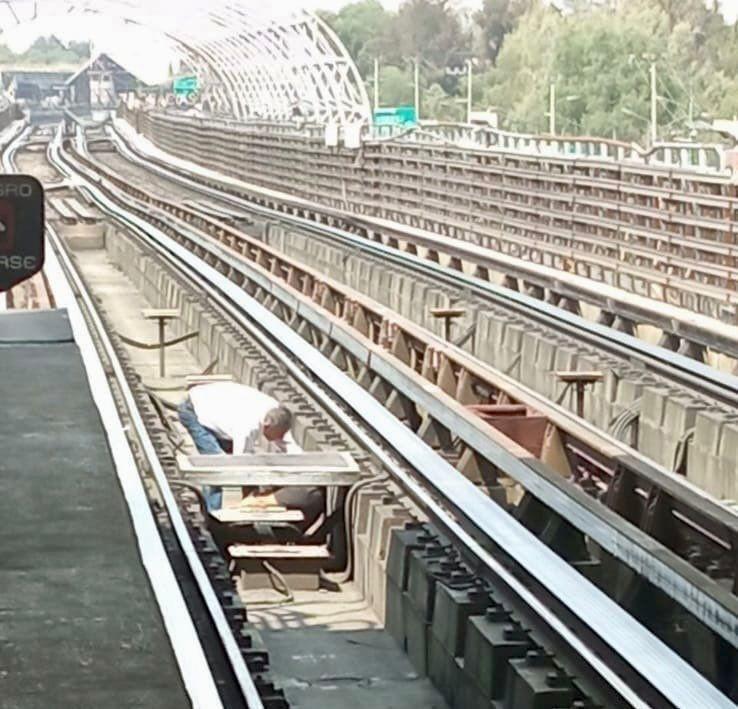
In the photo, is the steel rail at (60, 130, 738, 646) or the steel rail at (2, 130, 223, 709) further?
the steel rail at (60, 130, 738, 646)

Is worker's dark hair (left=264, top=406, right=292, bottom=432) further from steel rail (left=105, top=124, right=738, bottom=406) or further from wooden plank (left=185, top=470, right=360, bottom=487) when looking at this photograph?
steel rail (left=105, top=124, right=738, bottom=406)

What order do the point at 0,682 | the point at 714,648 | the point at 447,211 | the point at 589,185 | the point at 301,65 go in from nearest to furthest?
the point at 0,682 → the point at 714,648 → the point at 589,185 → the point at 447,211 → the point at 301,65

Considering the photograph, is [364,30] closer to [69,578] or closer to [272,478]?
[272,478]

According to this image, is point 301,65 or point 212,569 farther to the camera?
point 301,65

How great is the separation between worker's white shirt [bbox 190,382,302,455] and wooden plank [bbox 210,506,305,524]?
56 centimetres

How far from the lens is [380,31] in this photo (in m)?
122

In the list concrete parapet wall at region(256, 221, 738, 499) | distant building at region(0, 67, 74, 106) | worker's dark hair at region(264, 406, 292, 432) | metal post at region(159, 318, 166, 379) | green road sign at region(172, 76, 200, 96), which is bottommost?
distant building at region(0, 67, 74, 106)

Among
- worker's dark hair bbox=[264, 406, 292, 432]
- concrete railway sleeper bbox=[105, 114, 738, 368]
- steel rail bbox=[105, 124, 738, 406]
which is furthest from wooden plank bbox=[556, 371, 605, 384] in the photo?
worker's dark hair bbox=[264, 406, 292, 432]

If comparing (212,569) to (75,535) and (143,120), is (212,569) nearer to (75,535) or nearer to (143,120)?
(75,535)

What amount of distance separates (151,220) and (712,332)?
22.0 metres

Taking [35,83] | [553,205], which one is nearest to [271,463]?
[553,205]

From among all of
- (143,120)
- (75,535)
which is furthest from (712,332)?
(143,120)

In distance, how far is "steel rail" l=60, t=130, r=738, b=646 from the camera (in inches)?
282

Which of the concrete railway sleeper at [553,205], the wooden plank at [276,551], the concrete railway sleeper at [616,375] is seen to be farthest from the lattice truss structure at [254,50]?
the wooden plank at [276,551]
